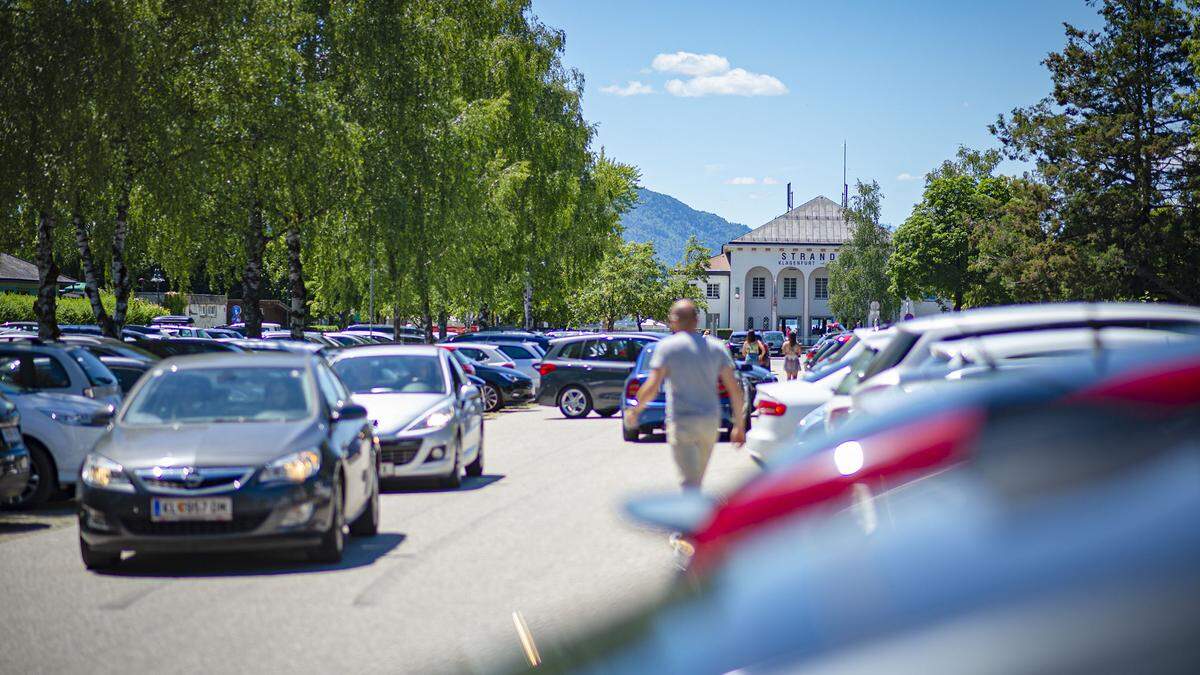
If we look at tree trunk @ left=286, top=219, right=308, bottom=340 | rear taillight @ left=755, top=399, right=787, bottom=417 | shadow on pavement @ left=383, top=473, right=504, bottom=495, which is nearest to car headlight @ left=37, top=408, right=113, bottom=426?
shadow on pavement @ left=383, top=473, right=504, bottom=495

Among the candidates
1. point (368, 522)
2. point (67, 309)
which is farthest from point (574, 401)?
point (67, 309)

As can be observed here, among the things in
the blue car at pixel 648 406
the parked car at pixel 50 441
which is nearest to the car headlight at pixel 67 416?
the parked car at pixel 50 441

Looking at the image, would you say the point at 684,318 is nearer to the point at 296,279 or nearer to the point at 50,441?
the point at 50,441

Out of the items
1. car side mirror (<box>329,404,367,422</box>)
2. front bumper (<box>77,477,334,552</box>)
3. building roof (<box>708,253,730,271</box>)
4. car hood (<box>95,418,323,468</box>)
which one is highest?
building roof (<box>708,253,730,271</box>)

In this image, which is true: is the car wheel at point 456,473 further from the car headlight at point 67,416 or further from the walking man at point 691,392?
the walking man at point 691,392

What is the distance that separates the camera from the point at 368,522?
1133 centimetres

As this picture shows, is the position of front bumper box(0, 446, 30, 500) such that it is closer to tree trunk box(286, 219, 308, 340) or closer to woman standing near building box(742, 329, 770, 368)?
woman standing near building box(742, 329, 770, 368)

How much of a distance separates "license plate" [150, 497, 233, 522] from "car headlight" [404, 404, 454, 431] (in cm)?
528

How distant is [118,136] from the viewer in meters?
26.9

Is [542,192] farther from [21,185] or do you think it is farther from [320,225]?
[21,185]

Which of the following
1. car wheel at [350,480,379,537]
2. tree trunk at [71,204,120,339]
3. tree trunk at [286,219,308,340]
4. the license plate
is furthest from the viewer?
tree trunk at [286,219,308,340]

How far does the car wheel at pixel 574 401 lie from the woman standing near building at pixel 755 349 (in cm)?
407

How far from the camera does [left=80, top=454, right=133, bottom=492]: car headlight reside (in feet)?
31.8

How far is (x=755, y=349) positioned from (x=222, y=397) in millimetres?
25564
